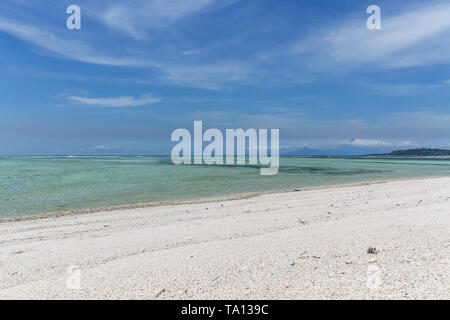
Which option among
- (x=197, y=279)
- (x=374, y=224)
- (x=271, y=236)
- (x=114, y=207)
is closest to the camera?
(x=197, y=279)

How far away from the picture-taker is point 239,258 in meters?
6.32

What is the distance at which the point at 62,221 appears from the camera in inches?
505

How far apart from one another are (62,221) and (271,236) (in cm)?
913

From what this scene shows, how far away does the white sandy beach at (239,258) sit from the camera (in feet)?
15.6

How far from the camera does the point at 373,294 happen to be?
4324 mm

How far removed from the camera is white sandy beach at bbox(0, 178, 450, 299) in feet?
15.6
